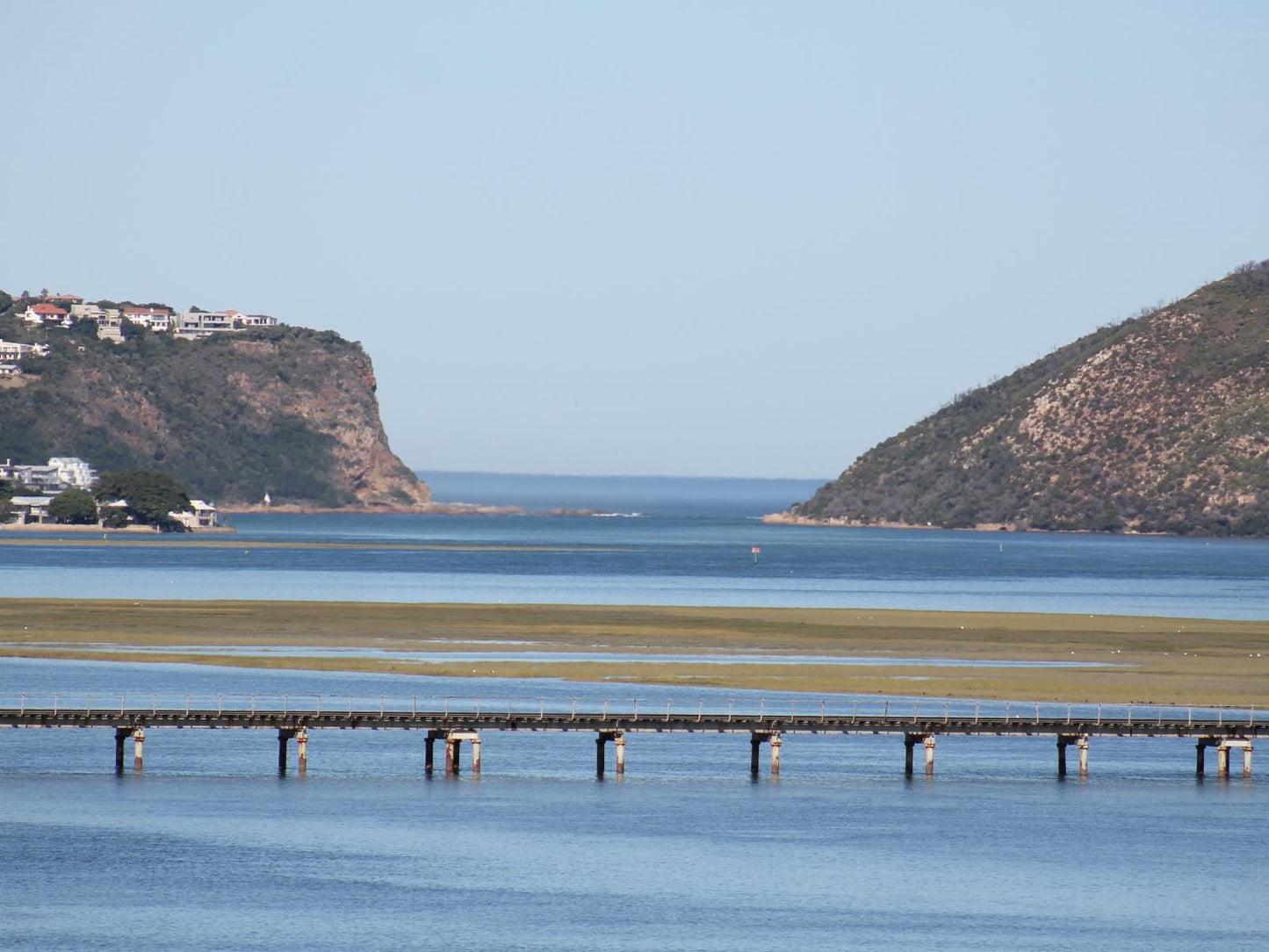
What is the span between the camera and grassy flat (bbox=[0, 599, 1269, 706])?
78.5 metres

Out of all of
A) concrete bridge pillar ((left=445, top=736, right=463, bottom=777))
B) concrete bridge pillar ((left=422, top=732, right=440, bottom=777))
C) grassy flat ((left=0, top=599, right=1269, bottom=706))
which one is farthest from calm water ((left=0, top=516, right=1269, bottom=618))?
concrete bridge pillar ((left=445, top=736, right=463, bottom=777))

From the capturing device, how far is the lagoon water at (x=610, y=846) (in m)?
41.3

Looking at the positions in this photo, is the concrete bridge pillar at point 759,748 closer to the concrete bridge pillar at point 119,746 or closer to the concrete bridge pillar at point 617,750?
the concrete bridge pillar at point 617,750

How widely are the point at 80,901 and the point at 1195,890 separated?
23.4m

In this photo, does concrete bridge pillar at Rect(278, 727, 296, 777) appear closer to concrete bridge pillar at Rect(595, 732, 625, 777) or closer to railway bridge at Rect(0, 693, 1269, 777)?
railway bridge at Rect(0, 693, 1269, 777)

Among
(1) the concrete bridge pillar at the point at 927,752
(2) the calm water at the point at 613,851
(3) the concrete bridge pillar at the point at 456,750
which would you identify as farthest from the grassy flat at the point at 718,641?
(3) the concrete bridge pillar at the point at 456,750

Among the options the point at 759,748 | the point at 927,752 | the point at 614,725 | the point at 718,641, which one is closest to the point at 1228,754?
the point at 927,752

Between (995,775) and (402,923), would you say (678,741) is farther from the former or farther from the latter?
(402,923)

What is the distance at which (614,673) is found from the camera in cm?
8000

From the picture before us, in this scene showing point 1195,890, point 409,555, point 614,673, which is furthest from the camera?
point 409,555

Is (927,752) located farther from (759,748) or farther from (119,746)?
(119,746)

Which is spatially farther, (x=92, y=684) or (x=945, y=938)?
(x=92, y=684)

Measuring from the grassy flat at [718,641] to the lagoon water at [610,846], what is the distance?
26.0 ft

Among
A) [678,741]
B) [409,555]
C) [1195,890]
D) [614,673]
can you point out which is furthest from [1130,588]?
[1195,890]
